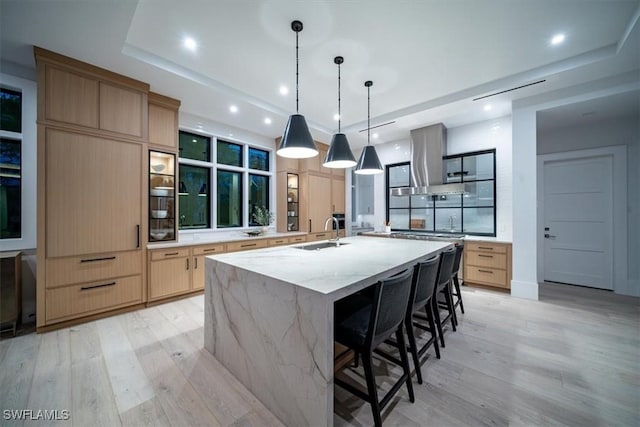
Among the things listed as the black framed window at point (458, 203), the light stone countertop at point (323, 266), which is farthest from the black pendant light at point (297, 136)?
the black framed window at point (458, 203)

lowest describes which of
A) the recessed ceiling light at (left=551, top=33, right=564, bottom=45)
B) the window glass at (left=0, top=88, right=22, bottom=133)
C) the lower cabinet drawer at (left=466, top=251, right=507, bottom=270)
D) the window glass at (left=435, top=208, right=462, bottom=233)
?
the lower cabinet drawer at (left=466, top=251, right=507, bottom=270)

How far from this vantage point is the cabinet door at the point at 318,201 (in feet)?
18.2

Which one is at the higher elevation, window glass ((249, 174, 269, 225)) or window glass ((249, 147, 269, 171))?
window glass ((249, 147, 269, 171))

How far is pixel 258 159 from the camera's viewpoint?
533 cm

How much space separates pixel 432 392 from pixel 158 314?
10.2ft

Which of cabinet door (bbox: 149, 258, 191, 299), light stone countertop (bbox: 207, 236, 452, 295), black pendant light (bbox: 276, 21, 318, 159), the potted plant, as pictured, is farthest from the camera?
the potted plant

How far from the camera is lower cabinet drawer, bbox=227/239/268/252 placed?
4004 millimetres

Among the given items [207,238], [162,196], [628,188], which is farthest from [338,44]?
[628,188]

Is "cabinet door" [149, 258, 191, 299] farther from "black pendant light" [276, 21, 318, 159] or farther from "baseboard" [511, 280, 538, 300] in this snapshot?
"baseboard" [511, 280, 538, 300]

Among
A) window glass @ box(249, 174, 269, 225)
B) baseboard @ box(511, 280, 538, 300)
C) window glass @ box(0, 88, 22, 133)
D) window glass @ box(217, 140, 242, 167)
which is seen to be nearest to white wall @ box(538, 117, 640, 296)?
baseboard @ box(511, 280, 538, 300)

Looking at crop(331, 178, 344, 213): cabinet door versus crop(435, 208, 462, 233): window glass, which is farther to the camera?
crop(331, 178, 344, 213): cabinet door

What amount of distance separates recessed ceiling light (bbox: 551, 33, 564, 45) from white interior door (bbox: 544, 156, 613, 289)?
2.77 m

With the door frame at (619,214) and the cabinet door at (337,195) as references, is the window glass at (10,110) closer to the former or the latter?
the cabinet door at (337,195)

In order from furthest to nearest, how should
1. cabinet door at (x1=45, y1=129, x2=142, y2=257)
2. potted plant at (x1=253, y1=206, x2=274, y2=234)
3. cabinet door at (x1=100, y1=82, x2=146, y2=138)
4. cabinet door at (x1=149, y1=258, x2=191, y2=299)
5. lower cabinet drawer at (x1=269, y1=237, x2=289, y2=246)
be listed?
potted plant at (x1=253, y1=206, x2=274, y2=234) < lower cabinet drawer at (x1=269, y1=237, x2=289, y2=246) < cabinet door at (x1=149, y1=258, x2=191, y2=299) < cabinet door at (x1=100, y1=82, x2=146, y2=138) < cabinet door at (x1=45, y1=129, x2=142, y2=257)
